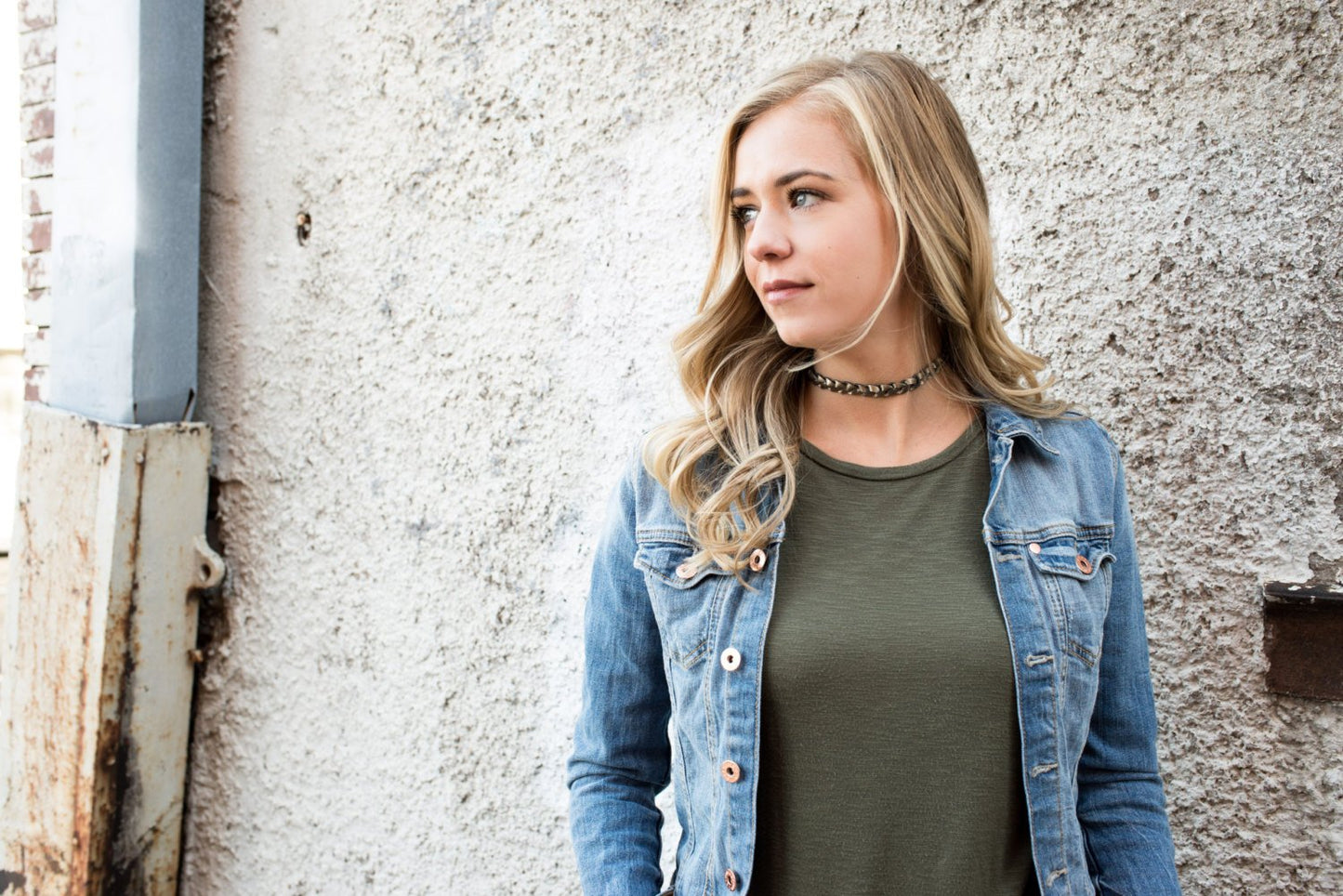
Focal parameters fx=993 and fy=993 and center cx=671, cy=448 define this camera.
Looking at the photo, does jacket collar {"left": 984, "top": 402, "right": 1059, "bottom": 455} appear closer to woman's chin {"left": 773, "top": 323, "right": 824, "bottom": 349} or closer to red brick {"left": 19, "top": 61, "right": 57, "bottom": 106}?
woman's chin {"left": 773, "top": 323, "right": 824, "bottom": 349}

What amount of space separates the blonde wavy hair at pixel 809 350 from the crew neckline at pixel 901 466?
0.11 feet

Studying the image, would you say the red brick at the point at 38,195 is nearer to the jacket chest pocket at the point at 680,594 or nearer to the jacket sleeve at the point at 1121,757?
the jacket chest pocket at the point at 680,594

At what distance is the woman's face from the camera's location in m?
1.32

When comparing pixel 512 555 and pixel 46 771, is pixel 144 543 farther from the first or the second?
pixel 512 555

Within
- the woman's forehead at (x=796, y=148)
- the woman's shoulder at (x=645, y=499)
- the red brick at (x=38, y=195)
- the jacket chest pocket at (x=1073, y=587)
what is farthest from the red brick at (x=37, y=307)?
the jacket chest pocket at (x=1073, y=587)

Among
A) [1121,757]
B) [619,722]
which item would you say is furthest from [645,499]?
[1121,757]

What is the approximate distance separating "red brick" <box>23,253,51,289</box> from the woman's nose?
2.09 metres

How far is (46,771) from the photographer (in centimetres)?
235

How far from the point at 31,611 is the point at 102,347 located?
0.66 metres

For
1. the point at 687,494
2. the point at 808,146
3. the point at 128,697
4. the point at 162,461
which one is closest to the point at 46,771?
the point at 128,697

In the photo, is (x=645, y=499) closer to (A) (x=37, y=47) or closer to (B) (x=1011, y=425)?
(B) (x=1011, y=425)

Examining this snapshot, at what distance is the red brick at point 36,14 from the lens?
259 centimetres

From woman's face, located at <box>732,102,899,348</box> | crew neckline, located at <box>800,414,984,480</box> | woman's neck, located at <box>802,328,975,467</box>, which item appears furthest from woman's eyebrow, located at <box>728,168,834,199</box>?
crew neckline, located at <box>800,414,984,480</box>

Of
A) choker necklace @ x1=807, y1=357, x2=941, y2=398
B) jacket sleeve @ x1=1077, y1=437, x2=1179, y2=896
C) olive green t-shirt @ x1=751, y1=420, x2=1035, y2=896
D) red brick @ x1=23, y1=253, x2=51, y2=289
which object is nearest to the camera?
olive green t-shirt @ x1=751, y1=420, x2=1035, y2=896
